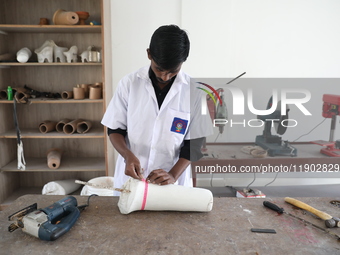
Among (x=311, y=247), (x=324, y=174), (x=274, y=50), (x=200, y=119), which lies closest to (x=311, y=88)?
(x=274, y=50)

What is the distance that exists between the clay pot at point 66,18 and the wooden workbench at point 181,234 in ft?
6.13

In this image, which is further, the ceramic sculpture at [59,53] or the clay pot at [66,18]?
the ceramic sculpture at [59,53]

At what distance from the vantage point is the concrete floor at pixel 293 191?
2906 millimetres

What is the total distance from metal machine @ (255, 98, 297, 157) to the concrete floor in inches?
27.3

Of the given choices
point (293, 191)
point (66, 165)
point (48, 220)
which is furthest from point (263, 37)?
point (48, 220)

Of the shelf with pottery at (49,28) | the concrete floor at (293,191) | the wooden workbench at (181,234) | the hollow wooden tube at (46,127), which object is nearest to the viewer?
the wooden workbench at (181,234)

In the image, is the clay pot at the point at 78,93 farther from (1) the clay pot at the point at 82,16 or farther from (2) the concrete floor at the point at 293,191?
(2) the concrete floor at the point at 293,191

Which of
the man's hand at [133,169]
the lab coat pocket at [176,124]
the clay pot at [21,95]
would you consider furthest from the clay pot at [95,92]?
the man's hand at [133,169]

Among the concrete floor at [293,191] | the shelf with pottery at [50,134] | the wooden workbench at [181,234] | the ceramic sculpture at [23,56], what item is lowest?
the concrete floor at [293,191]

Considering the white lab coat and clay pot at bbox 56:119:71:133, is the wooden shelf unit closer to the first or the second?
clay pot at bbox 56:119:71:133

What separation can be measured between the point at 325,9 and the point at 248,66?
Result: 3.28 ft

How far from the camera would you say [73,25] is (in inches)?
103

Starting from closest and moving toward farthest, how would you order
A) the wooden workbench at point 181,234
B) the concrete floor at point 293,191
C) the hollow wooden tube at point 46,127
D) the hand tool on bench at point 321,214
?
1. the wooden workbench at point 181,234
2. the hand tool on bench at point 321,214
3. the hollow wooden tube at point 46,127
4. the concrete floor at point 293,191

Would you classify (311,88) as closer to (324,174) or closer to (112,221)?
(324,174)
